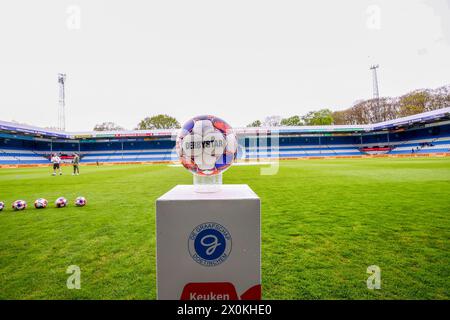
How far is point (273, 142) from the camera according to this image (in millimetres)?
47812

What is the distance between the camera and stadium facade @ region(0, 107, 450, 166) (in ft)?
127

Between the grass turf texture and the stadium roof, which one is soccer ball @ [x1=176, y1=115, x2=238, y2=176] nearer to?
the grass turf texture

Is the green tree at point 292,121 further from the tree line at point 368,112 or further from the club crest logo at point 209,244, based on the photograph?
the club crest logo at point 209,244

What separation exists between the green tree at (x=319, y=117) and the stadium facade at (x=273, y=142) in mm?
11167

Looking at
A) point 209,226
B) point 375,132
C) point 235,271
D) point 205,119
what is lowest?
point 235,271

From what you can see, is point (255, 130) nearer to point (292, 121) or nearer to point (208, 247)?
point (292, 121)

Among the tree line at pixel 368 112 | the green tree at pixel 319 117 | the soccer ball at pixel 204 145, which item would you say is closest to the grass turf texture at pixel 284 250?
the soccer ball at pixel 204 145

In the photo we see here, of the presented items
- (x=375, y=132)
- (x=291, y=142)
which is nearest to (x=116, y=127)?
(x=291, y=142)

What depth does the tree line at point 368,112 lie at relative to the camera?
48.2m

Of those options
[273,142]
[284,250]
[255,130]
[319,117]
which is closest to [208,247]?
[284,250]

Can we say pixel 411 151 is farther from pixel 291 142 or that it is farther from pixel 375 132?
pixel 291 142
